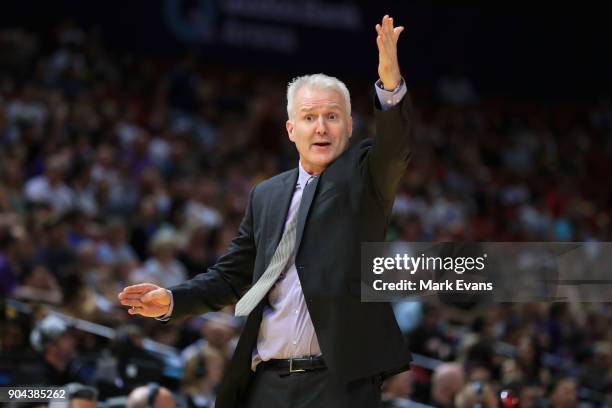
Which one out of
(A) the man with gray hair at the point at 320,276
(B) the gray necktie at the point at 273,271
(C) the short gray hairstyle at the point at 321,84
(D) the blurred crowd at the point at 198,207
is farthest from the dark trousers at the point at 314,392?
(D) the blurred crowd at the point at 198,207

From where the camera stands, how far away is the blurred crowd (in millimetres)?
7309

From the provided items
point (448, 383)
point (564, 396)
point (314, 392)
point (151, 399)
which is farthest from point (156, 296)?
point (564, 396)

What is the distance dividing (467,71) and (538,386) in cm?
1125

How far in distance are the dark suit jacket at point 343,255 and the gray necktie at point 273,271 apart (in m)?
0.04

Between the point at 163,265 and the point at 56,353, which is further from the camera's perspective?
the point at 163,265

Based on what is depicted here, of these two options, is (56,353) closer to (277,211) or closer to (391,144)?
(277,211)

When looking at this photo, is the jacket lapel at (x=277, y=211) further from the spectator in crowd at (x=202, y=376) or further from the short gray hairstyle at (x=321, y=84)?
the spectator in crowd at (x=202, y=376)

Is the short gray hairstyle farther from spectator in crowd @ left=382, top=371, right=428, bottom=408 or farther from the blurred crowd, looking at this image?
spectator in crowd @ left=382, top=371, right=428, bottom=408

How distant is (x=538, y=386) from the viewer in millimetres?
8461

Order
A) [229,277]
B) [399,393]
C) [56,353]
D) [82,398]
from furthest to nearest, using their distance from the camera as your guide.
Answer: [399,393], [56,353], [82,398], [229,277]

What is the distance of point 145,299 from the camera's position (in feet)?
11.3

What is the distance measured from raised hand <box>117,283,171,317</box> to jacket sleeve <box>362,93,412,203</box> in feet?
2.73

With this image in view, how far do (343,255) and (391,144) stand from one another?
0.40 meters

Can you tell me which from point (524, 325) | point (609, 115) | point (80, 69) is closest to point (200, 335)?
point (524, 325)
